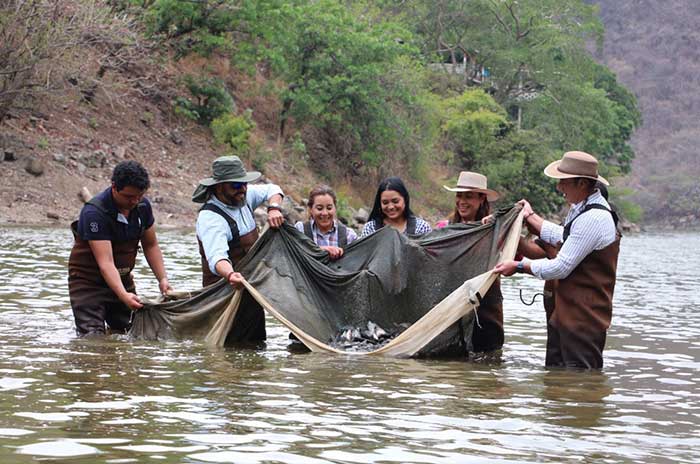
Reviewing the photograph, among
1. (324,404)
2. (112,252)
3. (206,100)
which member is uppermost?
(206,100)

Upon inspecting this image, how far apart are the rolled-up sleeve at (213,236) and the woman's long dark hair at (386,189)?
1.18m

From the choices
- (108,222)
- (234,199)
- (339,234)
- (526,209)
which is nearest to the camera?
(526,209)

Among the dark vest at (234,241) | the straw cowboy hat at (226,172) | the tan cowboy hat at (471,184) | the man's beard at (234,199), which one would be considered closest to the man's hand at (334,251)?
the dark vest at (234,241)

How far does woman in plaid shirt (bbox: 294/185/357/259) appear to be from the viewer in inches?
364

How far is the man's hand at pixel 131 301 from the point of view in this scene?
9062 millimetres

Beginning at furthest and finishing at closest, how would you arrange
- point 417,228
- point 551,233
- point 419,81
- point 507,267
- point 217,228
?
point 419,81 → point 417,228 → point 217,228 → point 551,233 → point 507,267

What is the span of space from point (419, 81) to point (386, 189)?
3627 cm

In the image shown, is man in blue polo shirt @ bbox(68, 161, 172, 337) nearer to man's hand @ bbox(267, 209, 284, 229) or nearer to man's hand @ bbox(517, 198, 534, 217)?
man's hand @ bbox(267, 209, 284, 229)

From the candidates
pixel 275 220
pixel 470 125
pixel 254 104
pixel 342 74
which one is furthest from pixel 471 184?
pixel 470 125

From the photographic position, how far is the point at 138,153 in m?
34.0

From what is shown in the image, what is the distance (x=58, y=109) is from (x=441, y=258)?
26745mm

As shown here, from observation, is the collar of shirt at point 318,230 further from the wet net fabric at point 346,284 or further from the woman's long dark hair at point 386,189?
the woman's long dark hair at point 386,189

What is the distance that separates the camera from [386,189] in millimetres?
9188

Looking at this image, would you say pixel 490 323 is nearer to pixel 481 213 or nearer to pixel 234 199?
pixel 481 213
